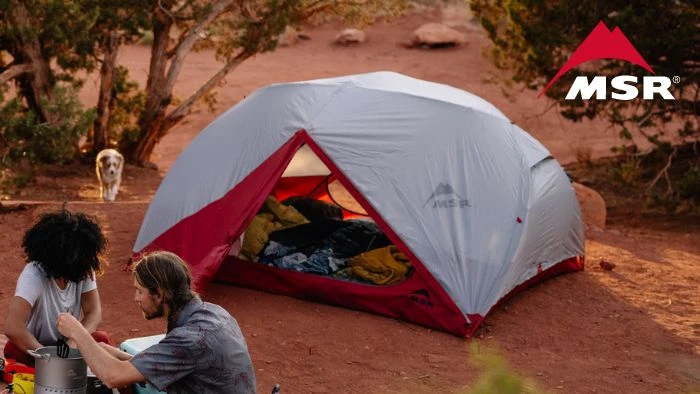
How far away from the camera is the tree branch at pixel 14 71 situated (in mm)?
12133

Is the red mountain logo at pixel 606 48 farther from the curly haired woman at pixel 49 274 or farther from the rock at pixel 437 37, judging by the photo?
the rock at pixel 437 37

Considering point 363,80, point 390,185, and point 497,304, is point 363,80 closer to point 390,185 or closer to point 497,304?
point 390,185

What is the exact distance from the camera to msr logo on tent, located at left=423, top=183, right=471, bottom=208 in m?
7.07

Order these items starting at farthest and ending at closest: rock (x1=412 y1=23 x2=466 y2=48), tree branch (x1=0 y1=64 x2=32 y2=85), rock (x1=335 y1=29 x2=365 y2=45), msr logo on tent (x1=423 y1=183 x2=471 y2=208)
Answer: rock (x1=335 y1=29 x2=365 y2=45) → rock (x1=412 y1=23 x2=466 y2=48) → tree branch (x1=0 y1=64 x2=32 y2=85) → msr logo on tent (x1=423 y1=183 x2=471 y2=208)

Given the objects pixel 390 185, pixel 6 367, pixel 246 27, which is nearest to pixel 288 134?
pixel 390 185

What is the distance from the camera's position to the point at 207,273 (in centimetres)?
698

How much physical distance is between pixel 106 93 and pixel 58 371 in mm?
11660

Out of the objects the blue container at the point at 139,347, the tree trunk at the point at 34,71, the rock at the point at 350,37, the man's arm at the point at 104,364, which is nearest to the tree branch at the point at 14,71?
the tree trunk at the point at 34,71

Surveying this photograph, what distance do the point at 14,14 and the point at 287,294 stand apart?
20.0ft

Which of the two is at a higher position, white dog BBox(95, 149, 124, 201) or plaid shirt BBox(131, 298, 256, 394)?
plaid shirt BBox(131, 298, 256, 394)

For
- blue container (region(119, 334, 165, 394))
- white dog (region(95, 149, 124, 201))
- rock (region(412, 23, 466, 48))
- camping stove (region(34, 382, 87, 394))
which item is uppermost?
camping stove (region(34, 382, 87, 394))

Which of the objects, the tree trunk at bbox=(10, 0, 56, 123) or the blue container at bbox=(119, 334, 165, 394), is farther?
the tree trunk at bbox=(10, 0, 56, 123)

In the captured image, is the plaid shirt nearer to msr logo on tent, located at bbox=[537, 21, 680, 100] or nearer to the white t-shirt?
the white t-shirt

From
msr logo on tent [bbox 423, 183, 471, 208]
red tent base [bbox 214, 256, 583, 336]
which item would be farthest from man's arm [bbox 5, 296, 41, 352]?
msr logo on tent [bbox 423, 183, 471, 208]
